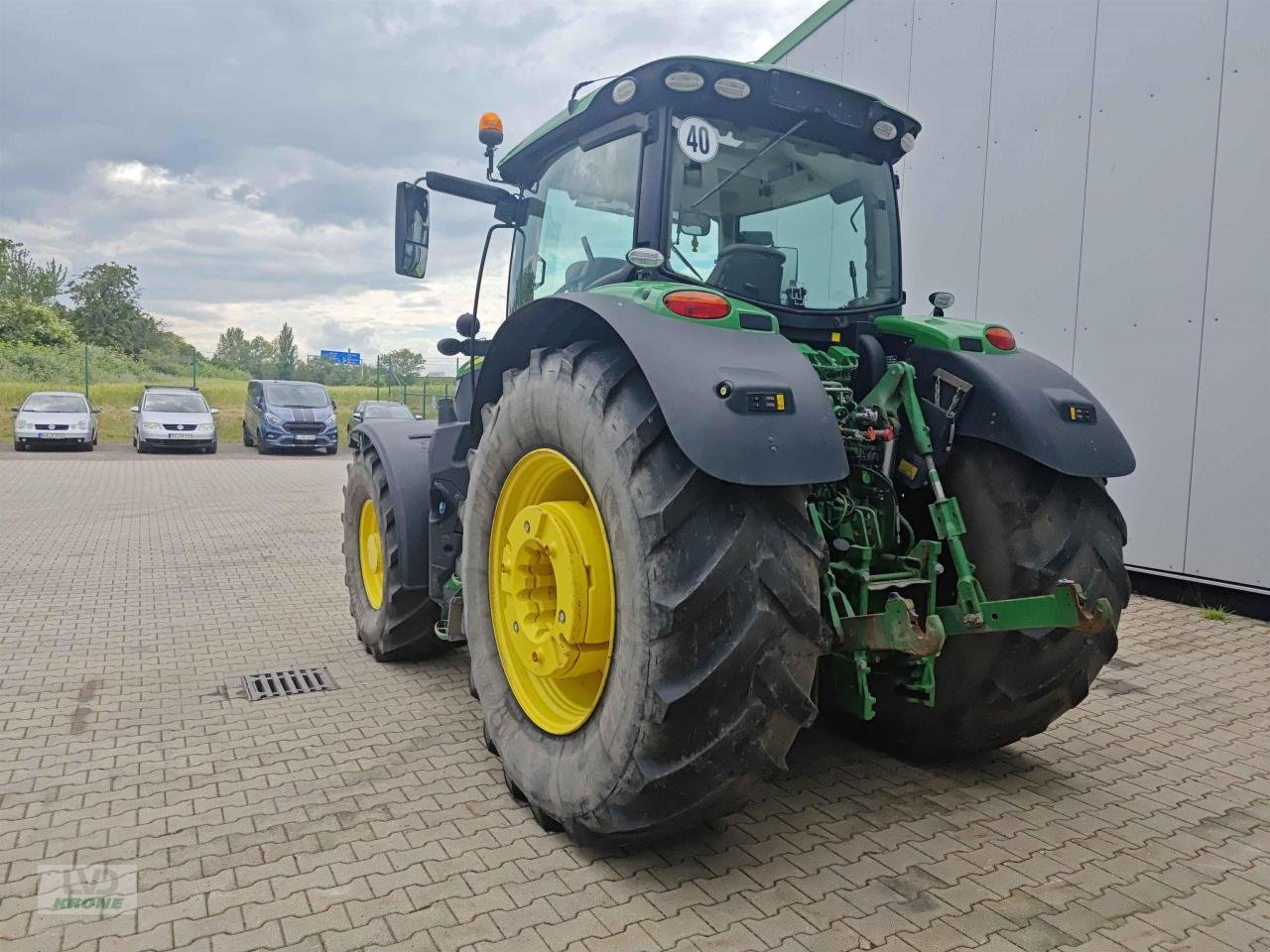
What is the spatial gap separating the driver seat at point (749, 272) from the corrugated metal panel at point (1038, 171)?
482 centimetres

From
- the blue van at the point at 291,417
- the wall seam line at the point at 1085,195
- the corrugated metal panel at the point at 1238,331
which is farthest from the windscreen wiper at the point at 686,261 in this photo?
the blue van at the point at 291,417

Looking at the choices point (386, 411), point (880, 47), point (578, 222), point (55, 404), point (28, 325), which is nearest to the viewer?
point (578, 222)

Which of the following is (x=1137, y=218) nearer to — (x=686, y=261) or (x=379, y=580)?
(x=686, y=261)

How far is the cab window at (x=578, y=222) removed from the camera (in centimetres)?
328

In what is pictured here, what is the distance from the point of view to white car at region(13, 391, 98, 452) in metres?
19.1

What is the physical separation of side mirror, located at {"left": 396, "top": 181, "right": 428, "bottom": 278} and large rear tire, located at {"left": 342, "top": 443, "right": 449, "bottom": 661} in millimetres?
1175

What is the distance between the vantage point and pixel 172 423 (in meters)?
19.7

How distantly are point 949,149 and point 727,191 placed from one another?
18.7 feet

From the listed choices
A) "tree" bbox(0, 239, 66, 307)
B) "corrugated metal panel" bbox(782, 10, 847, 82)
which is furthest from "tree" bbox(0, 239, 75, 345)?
"corrugated metal panel" bbox(782, 10, 847, 82)

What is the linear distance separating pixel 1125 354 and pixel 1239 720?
11.2 feet

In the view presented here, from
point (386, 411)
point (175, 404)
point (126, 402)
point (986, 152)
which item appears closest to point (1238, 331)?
point (986, 152)

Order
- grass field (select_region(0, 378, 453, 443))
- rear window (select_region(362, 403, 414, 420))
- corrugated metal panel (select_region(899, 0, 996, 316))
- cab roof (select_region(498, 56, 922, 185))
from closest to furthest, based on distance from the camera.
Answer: cab roof (select_region(498, 56, 922, 185))
corrugated metal panel (select_region(899, 0, 996, 316))
rear window (select_region(362, 403, 414, 420))
grass field (select_region(0, 378, 453, 443))

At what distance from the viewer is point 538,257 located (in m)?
4.03

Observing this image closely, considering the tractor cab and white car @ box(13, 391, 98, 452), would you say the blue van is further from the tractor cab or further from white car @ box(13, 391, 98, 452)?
the tractor cab
